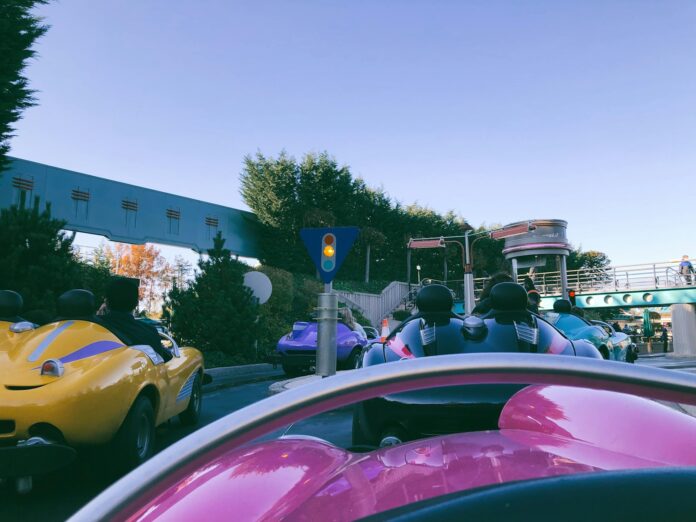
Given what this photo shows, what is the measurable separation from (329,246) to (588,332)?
14.3ft

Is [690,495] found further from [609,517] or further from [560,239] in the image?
[560,239]

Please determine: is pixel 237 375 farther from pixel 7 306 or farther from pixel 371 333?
pixel 7 306

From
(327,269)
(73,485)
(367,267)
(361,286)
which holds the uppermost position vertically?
(367,267)

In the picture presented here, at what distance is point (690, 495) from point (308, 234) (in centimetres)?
759

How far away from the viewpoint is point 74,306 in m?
4.59

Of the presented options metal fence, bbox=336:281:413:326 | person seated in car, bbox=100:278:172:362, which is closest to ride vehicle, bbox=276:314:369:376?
person seated in car, bbox=100:278:172:362

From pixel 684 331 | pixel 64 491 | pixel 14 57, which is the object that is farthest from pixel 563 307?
pixel 684 331

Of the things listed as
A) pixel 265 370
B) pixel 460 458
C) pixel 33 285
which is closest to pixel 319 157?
pixel 265 370

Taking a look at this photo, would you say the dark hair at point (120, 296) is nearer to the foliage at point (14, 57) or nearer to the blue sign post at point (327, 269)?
the blue sign post at point (327, 269)

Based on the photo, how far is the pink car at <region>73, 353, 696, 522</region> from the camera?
75cm

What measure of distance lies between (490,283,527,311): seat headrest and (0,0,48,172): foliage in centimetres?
1547

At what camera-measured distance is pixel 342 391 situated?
Answer: 0.91m

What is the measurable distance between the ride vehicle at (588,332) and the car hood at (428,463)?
7.34 meters

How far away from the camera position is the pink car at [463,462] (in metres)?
0.75
